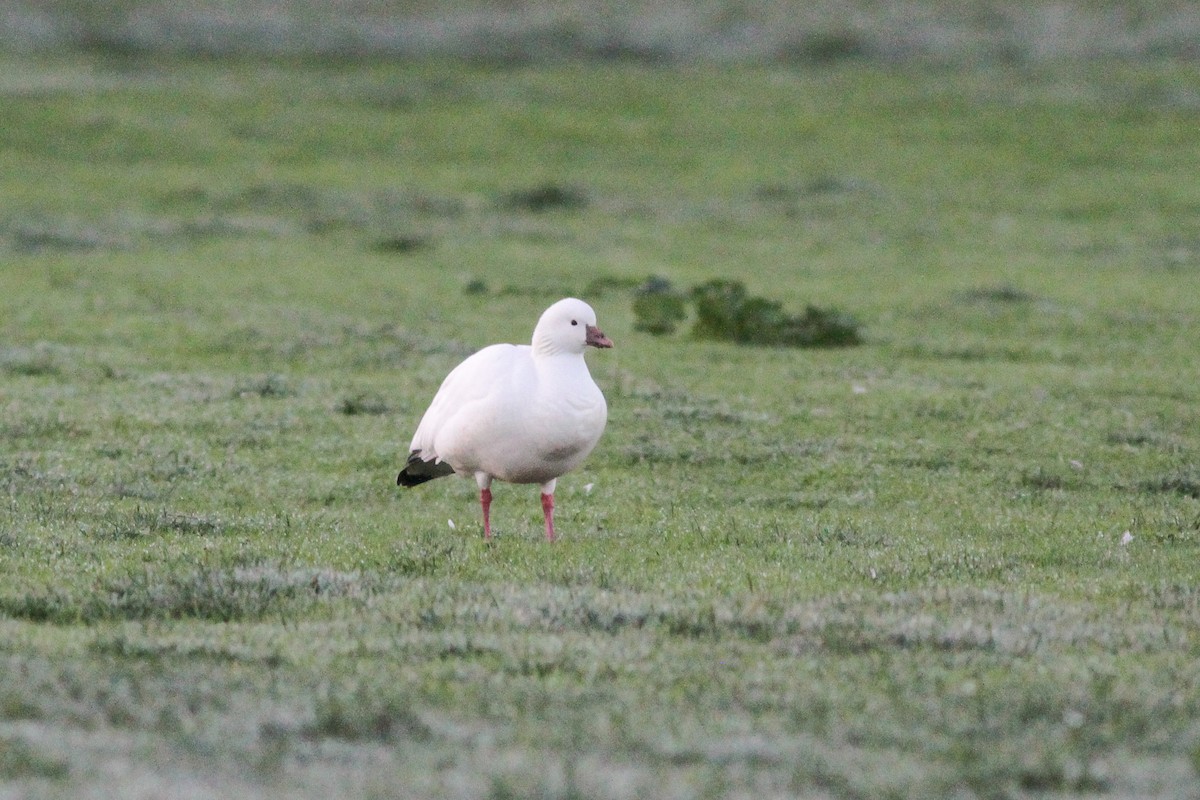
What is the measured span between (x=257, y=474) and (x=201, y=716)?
6.67 meters

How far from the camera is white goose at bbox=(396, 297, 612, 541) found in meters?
10.5

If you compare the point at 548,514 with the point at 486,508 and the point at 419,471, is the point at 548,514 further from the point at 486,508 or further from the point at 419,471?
the point at 419,471

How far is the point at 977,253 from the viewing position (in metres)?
→ 29.8

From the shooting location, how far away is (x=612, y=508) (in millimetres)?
12305

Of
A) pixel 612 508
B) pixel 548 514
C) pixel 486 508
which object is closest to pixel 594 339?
pixel 548 514

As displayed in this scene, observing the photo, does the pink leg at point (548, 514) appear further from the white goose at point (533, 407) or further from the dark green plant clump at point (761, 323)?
the dark green plant clump at point (761, 323)

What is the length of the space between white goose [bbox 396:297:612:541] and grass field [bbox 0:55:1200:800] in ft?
1.73

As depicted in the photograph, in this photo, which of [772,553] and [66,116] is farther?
[66,116]

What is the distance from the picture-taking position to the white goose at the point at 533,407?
10516 millimetres

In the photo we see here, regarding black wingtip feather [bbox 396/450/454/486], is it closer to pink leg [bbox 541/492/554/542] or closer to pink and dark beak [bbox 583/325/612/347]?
pink leg [bbox 541/492/554/542]

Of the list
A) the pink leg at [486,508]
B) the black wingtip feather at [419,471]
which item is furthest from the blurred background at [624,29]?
the pink leg at [486,508]

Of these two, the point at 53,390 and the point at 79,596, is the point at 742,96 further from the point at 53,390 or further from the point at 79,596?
the point at 79,596

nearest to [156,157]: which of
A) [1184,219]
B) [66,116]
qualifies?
[66,116]

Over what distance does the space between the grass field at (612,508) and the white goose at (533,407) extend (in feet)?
1.73
